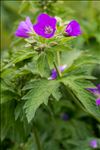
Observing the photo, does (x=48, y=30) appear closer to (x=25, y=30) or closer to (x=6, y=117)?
(x=25, y=30)

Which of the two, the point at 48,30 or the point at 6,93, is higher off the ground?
the point at 48,30

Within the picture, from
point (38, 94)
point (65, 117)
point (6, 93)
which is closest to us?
point (38, 94)

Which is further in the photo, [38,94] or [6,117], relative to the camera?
[6,117]

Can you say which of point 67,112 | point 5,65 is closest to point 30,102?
point 5,65

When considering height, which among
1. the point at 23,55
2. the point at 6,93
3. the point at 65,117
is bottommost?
the point at 65,117

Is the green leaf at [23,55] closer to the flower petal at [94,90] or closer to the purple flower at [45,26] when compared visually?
the purple flower at [45,26]

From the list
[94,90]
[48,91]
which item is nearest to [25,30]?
[48,91]

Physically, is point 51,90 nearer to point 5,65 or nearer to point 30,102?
point 30,102
